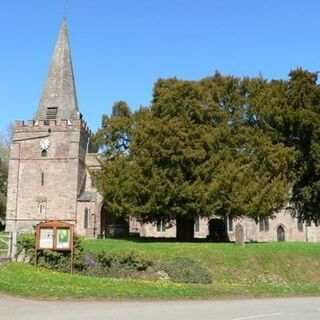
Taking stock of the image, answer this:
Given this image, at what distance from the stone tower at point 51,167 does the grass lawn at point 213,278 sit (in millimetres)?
23770

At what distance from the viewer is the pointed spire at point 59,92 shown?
52812mm

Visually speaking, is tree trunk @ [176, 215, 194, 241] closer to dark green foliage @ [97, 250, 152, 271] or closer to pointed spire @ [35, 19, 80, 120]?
dark green foliage @ [97, 250, 152, 271]

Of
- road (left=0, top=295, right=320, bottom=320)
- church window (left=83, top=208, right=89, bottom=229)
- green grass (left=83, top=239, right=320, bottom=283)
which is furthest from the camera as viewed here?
church window (left=83, top=208, right=89, bottom=229)

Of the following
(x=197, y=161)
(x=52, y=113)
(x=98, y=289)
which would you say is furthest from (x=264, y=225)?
(x=98, y=289)

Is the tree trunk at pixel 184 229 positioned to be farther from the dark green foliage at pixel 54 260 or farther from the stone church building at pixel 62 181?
the dark green foliage at pixel 54 260

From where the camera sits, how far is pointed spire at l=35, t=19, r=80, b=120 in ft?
173

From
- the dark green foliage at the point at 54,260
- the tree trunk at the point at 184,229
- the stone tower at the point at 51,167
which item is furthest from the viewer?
the stone tower at the point at 51,167

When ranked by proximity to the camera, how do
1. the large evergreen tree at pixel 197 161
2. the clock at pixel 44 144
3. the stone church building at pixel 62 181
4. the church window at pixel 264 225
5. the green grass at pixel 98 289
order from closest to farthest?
the green grass at pixel 98 289 < the large evergreen tree at pixel 197 161 < the stone church building at pixel 62 181 < the clock at pixel 44 144 < the church window at pixel 264 225

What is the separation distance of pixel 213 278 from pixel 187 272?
2.02 metres

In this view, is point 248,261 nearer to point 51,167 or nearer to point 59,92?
point 51,167

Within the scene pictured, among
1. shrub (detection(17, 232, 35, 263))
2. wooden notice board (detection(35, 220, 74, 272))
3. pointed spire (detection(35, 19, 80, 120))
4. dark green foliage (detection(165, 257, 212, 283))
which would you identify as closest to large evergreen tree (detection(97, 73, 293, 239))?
dark green foliage (detection(165, 257, 212, 283))

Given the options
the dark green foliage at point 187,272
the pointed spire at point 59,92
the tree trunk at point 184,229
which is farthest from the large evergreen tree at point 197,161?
the pointed spire at point 59,92

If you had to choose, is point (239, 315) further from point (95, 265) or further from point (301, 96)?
point (301, 96)

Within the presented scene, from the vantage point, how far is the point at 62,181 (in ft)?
164
